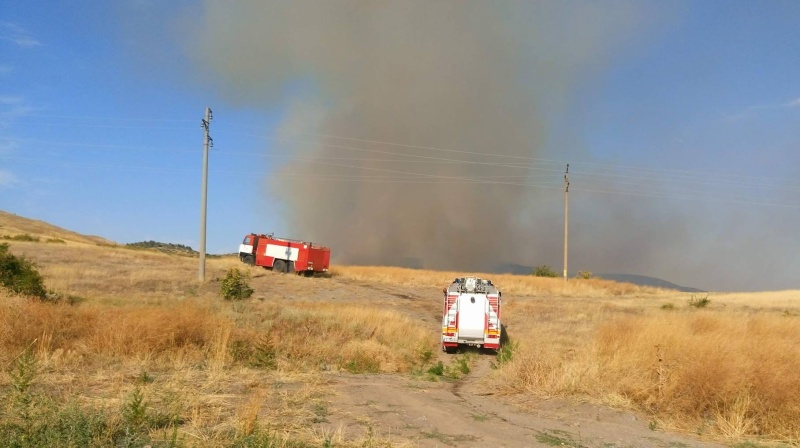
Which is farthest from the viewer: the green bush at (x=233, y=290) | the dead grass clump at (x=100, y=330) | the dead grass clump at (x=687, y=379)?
the green bush at (x=233, y=290)

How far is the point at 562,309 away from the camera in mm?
36156

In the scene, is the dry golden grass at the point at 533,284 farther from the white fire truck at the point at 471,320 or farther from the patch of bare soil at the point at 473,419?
the patch of bare soil at the point at 473,419

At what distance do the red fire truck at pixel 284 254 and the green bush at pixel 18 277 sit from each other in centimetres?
3180

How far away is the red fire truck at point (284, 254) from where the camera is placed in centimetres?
5331

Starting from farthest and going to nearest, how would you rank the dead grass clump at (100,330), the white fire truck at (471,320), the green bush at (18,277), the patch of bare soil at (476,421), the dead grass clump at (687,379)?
1. the white fire truck at (471,320)
2. the green bush at (18,277)
3. the dead grass clump at (100,330)
4. the dead grass clump at (687,379)
5. the patch of bare soil at (476,421)

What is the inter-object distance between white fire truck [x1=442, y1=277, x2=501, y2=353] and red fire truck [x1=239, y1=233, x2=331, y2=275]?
35141mm

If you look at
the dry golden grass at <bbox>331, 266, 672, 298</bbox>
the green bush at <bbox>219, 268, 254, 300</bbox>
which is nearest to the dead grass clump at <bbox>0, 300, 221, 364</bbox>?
the green bush at <bbox>219, 268, 254, 300</bbox>

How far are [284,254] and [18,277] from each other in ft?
112

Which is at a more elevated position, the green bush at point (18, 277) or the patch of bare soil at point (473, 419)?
the green bush at point (18, 277)

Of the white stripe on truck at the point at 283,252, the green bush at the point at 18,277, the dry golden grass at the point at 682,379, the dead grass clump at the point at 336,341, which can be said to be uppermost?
the white stripe on truck at the point at 283,252

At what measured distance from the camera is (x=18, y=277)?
19938 millimetres

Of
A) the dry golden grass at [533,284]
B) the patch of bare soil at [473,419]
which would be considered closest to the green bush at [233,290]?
the patch of bare soil at [473,419]

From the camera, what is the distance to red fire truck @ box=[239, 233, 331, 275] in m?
53.3

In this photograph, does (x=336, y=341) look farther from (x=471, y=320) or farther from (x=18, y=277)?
(x=18, y=277)
